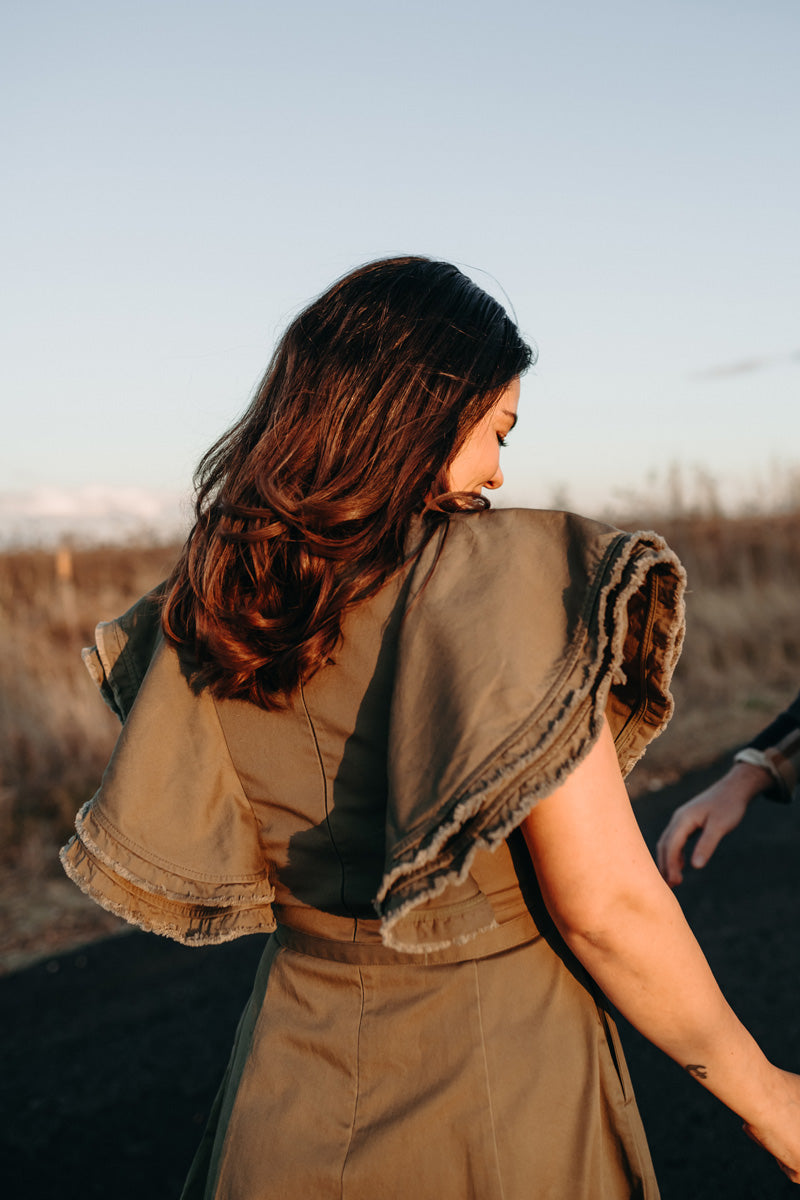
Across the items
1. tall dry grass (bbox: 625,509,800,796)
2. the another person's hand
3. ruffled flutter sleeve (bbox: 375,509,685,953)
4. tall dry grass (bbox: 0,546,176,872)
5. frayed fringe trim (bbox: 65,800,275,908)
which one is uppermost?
ruffled flutter sleeve (bbox: 375,509,685,953)

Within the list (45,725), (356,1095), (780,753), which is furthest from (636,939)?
(45,725)

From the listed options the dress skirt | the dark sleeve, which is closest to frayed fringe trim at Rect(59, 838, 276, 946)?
the dress skirt

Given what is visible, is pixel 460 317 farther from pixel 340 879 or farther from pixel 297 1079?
pixel 297 1079

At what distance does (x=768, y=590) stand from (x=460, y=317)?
32.2 feet

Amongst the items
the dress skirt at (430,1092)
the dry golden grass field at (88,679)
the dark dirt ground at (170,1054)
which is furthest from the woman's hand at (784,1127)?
the dry golden grass field at (88,679)

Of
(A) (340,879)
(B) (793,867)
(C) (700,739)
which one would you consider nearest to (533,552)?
(A) (340,879)

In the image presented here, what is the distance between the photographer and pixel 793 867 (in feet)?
13.9

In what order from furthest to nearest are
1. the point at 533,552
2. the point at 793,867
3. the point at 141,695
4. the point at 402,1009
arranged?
the point at 793,867 → the point at 141,695 → the point at 402,1009 → the point at 533,552

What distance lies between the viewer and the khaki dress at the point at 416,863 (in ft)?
3.20

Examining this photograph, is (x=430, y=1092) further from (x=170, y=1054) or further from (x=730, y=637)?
(x=730, y=637)

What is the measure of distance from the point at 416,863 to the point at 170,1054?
2.56m

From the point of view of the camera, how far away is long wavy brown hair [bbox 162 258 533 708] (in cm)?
112

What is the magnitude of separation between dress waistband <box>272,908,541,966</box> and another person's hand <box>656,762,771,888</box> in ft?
2.35

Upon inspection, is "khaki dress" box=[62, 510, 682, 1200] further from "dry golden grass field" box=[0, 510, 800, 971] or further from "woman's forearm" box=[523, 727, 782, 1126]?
"dry golden grass field" box=[0, 510, 800, 971]
